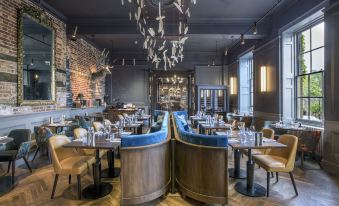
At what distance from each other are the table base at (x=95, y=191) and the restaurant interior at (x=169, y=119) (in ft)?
0.08

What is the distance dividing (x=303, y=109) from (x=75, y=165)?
5.68 metres

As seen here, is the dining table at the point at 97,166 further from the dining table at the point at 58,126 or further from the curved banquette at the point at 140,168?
the dining table at the point at 58,126

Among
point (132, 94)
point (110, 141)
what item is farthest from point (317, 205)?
point (132, 94)

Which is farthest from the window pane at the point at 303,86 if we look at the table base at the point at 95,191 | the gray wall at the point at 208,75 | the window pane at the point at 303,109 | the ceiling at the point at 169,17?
the gray wall at the point at 208,75

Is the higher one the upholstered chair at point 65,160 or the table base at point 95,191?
the upholstered chair at point 65,160

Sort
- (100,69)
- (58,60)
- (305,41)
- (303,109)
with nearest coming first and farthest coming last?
(305,41)
(303,109)
(58,60)
(100,69)

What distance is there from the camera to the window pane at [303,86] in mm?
5660

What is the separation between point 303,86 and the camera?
228 inches

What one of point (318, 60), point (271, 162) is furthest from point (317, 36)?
point (271, 162)

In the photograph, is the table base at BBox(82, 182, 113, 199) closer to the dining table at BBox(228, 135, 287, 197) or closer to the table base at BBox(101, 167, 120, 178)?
the table base at BBox(101, 167, 120, 178)

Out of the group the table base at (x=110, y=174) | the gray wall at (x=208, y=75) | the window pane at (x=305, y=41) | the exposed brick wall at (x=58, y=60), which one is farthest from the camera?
the gray wall at (x=208, y=75)

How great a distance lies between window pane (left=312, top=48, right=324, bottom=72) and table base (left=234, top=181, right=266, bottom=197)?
343 cm

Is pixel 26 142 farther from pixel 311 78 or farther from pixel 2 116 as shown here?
pixel 311 78

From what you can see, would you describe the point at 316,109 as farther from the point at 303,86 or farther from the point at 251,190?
the point at 251,190
